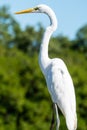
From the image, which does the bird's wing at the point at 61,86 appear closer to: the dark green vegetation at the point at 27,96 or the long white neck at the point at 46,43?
the long white neck at the point at 46,43

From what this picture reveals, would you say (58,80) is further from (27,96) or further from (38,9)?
(27,96)

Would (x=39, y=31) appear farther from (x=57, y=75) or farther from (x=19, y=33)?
(x=57, y=75)

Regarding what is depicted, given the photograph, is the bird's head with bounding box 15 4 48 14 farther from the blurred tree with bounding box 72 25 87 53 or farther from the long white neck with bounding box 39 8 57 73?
the blurred tree with bounding box 72 25 87 53

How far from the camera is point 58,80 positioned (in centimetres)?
723

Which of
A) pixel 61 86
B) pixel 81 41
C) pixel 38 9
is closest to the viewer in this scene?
pixel 61 86

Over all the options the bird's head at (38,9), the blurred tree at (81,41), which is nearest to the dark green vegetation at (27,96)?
the bird's head at (38,9)

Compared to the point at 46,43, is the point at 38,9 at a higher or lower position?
higher

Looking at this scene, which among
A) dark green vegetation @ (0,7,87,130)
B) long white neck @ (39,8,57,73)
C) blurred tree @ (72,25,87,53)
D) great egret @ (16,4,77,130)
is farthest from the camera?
blurred tree @ (72,25,87,53)

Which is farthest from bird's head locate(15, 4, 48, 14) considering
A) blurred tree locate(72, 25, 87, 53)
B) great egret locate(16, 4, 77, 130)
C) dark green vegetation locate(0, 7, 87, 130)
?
blurred tree locate(72, 25, 87, 53)

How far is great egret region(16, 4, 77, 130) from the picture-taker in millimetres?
7117

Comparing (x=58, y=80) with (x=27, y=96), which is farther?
(x=27, y=96)

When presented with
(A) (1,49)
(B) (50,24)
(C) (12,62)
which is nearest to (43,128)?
(C) (12,62)

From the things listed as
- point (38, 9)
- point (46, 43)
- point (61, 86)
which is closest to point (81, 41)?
point (38, 9)

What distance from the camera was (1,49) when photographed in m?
31.5
